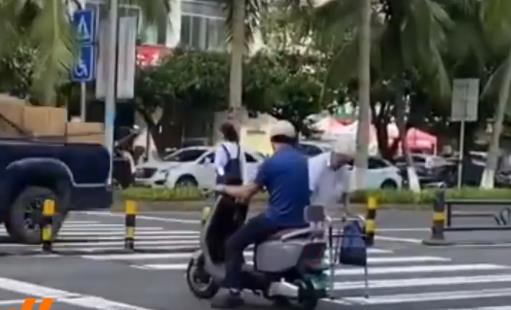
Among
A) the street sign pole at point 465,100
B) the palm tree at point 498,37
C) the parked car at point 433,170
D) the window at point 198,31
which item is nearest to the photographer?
the palm tree at point 498,37

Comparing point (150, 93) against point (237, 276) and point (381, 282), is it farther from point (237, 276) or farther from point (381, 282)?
Answer: point (237, 276)

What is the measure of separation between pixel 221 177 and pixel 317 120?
4074 cm

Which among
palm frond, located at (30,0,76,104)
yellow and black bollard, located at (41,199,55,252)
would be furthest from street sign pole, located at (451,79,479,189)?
yellow and black bollard, located at (41,199,55,252)

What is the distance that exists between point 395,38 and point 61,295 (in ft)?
87.6

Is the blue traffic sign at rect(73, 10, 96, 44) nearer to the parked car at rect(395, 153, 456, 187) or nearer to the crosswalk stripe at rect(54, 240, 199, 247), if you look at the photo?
the crosswalk stripe at rect(54, 240, 199, 247)

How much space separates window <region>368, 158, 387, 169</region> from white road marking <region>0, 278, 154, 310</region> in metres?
29.9

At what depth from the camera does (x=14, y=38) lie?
1208 inches

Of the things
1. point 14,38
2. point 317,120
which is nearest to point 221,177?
point 14,38

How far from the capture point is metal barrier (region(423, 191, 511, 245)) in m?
22.1

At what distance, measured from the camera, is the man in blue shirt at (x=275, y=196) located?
1219 cm

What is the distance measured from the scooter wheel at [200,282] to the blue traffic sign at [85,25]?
49.4 ft

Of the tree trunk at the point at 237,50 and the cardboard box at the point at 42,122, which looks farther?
the tree trunk at the point at 237,50

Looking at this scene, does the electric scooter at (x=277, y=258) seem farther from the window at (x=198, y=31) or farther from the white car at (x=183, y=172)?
the window at (x=198, y=31)

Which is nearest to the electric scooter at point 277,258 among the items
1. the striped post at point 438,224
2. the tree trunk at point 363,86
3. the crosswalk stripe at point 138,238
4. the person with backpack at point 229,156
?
the person with backpack at point 229,156
